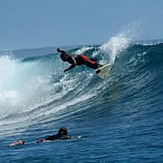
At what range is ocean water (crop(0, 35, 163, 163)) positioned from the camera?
12.1 metres

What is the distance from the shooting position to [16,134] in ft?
57.5

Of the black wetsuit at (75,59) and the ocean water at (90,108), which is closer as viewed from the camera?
the ocean water at (90,108)

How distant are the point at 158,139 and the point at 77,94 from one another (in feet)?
39.0

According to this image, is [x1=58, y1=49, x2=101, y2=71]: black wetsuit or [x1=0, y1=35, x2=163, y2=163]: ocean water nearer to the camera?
[x1=0, y1=35, x2=163, y2=163]: ocean water

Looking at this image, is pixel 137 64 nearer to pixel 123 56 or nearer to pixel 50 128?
pixel 123 56

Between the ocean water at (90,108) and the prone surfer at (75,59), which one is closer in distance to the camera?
the ocean water at (90,108)

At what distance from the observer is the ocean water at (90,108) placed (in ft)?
39.8

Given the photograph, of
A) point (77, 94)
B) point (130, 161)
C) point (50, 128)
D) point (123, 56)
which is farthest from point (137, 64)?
point (130, 161)

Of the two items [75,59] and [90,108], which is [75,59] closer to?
[75,59]

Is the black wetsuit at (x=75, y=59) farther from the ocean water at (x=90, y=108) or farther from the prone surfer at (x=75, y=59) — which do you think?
the ocean water at (x=90, y=108)

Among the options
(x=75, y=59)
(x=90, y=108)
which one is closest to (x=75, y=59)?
(x=75, y=59)

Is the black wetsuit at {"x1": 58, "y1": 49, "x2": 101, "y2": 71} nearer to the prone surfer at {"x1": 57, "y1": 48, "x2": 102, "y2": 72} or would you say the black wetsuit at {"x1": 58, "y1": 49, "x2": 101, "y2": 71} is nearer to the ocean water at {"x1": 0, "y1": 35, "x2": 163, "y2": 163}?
the prone surfer at {"x1": 57, "y1": 48, "x2": 102, "y2": 72}

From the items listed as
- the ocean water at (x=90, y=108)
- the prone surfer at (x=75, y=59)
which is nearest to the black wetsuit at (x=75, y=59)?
the prone surfer at (x=75, y=59)

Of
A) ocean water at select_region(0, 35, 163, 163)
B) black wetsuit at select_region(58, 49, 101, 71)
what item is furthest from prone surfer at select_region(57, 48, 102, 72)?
ocean water at select_region(0, 35, 163, 163)
